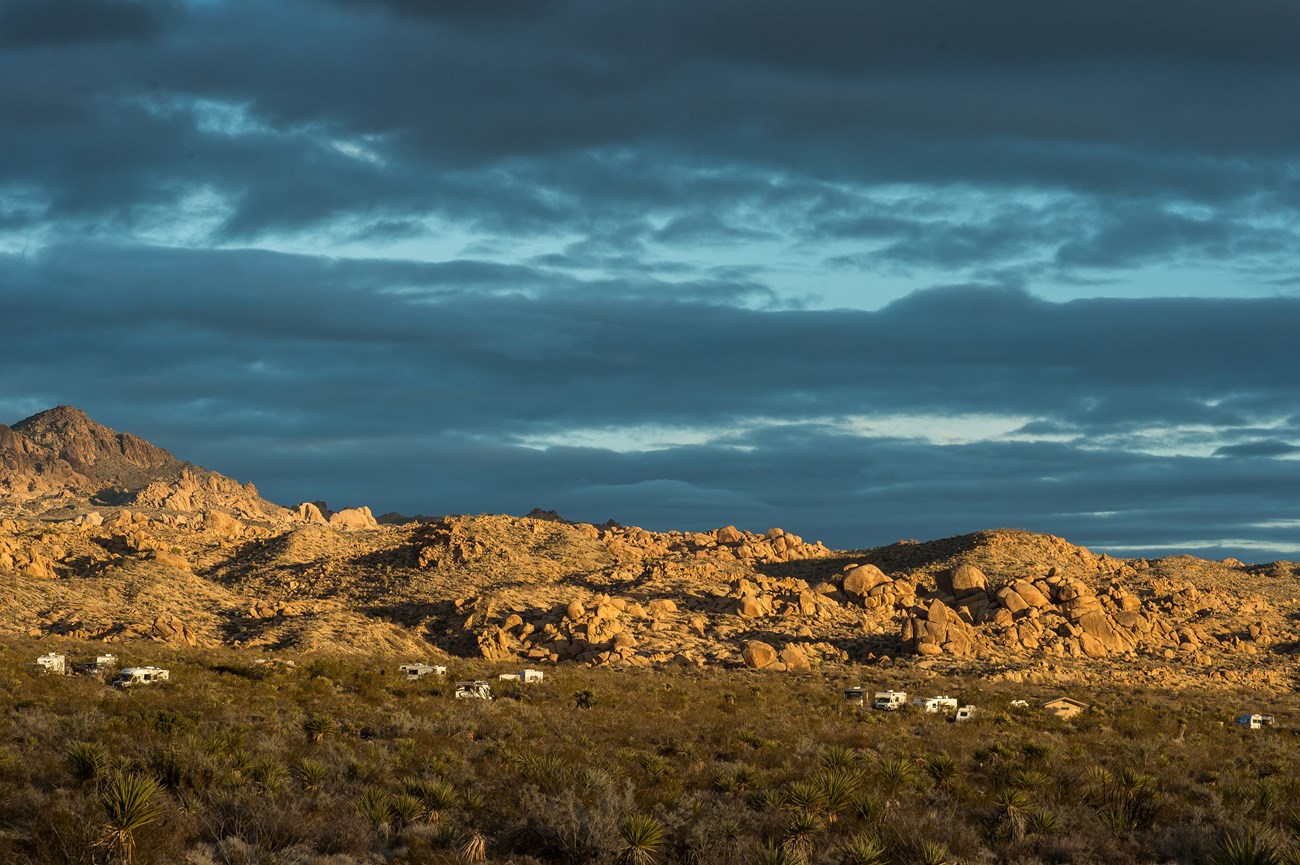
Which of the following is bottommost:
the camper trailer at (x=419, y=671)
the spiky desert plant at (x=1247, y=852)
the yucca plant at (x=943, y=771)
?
the camper trailer at (x=419, y=671)

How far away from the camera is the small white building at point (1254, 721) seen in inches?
2084

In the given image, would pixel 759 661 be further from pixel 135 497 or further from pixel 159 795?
pixel 135 497

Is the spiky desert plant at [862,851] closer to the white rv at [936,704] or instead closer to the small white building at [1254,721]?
the white rv at [936,704]

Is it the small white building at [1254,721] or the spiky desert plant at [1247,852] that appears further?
the small white building at [1254,721]

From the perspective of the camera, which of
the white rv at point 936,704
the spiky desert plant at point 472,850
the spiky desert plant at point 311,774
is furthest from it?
the white rv at point 936,704

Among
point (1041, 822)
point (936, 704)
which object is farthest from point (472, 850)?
point (936, 704)

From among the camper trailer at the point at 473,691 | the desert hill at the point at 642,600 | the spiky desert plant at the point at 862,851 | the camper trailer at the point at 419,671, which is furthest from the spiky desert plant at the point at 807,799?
the desert hill at the point at 642,600

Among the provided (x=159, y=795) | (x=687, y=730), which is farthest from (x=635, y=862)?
(x=687, y=730)

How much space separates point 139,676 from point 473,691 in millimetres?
13396

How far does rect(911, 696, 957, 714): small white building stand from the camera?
51.6 m

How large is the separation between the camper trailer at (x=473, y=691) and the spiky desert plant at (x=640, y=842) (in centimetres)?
2657

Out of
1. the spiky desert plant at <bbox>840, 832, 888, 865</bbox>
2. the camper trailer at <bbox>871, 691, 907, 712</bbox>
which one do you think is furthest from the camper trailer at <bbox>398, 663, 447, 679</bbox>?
the spiky desert plant at <bbox>840, 832, 888, 865</bbox>

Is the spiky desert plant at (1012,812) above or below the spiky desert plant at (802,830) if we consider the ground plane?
below

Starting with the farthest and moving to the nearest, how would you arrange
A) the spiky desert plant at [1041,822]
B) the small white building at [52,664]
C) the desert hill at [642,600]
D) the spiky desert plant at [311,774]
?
the desert hill at [642,600]
the small white building at [52,664]
the spiky desert plant at [311,774]
the spiky desert plant at [1041,822]
